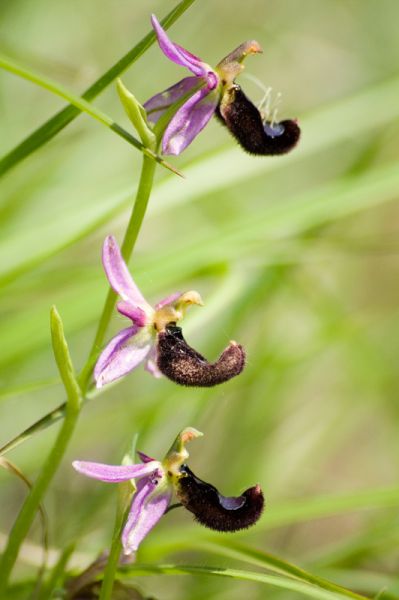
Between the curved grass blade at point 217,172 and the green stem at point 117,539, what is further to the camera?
the curved grass blade at point 217,172

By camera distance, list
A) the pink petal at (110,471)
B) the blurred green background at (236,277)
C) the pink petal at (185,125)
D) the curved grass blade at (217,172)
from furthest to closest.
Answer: the blurred green background at (236,277) → the curved grass blade at (217,172) → the pink petal at (185,125) → the pink petal at (110,471)

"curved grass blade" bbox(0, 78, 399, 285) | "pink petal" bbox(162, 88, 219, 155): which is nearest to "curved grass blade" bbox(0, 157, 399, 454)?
"curved grass blade" bbox(0, 78, 399, 285)

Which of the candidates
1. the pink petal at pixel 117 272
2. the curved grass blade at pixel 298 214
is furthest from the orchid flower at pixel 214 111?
the curved grass blade at pixel 298 214

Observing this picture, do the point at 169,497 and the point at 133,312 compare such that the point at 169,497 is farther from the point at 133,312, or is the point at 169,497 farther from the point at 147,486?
the point at 133,312

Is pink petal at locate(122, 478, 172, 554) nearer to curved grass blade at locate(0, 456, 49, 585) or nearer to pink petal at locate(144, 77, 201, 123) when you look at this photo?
curved grass blade at locate(0, 456, 49, 585)

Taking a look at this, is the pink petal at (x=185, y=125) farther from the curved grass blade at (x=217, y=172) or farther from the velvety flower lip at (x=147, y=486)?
the curved grass blade at (x=217, y=172)

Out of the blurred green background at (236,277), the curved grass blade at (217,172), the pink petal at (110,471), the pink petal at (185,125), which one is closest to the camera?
the pink petal at (110,471)

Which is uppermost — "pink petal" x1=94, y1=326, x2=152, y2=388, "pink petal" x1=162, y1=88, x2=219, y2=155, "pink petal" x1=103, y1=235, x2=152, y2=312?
"pink petal" x1=162, y1=88, x2=219, y2=155
